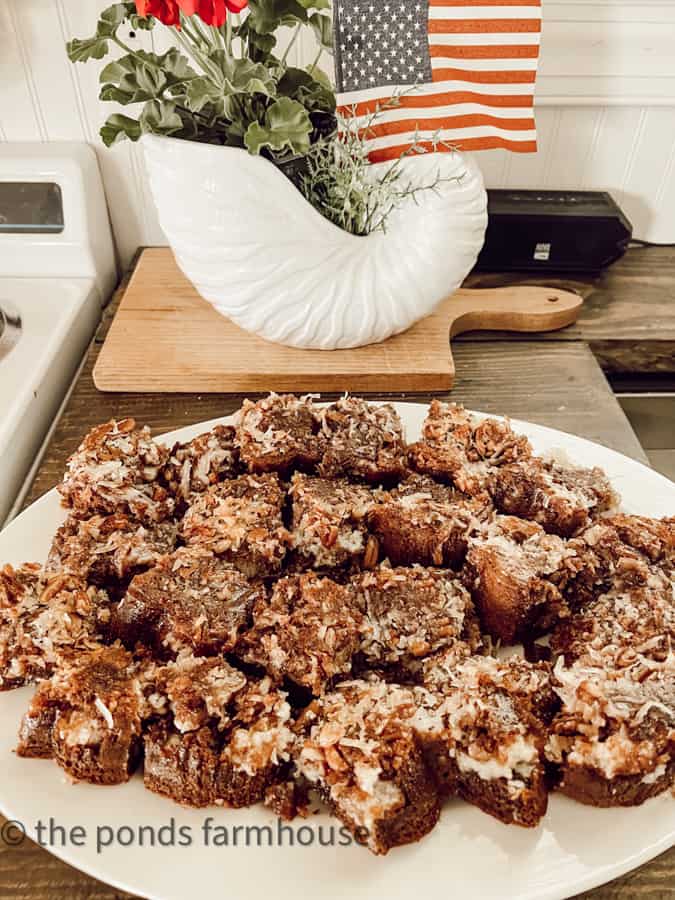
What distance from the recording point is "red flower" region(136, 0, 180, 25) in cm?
110

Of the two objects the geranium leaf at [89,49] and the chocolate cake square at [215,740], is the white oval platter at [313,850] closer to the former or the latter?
the chocolate cake square at [215,740]

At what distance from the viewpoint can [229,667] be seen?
0.90 m

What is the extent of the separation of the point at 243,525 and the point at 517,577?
1.30ft

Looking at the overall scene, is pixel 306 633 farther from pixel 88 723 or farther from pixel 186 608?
pixel 88 723

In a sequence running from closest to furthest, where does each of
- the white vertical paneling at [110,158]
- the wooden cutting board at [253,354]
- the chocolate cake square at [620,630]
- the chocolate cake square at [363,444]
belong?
the chocolate cake square at [620,630] < the chocolate cake square at [363,444] < the wooden cutting board at [253,354] < the white vertical paneling at [110,158]

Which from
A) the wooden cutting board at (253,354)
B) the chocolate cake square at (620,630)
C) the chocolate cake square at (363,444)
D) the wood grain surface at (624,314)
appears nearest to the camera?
the chocolate cake square at (620,630)

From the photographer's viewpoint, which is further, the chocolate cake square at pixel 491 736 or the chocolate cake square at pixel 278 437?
the chocolate cake square at pixel 278 437

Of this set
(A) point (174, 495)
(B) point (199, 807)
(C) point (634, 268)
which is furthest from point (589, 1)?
(B) point (199, 807)

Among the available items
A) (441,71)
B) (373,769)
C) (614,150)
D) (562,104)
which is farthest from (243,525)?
(614,150)

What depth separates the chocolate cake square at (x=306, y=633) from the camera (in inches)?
35.3

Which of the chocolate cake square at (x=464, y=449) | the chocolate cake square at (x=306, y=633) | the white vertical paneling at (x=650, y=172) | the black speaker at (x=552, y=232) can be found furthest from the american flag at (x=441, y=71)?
the chocolate cake square at (x=306, y=633)

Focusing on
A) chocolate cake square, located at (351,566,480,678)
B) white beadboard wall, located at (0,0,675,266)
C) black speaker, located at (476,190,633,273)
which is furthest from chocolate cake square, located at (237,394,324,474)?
white beadboard wall, located at (0,0,675,266)

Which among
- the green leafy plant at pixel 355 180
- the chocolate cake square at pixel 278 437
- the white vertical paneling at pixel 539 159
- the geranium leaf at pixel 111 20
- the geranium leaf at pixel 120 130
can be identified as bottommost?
the chocolate cake square at pixel 278 437

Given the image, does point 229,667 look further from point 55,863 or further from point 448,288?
point 448,288
